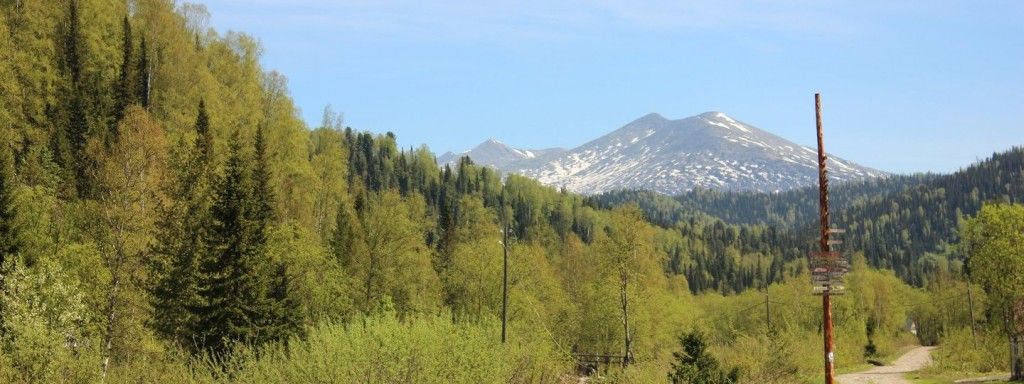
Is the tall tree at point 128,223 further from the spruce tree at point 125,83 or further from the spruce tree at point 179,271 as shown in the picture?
the spruce tree at point 125,83

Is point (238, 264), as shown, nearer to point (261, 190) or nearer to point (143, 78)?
point (261, 190)

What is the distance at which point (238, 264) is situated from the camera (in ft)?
141

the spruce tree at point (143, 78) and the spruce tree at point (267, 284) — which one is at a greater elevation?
the spruce tree at point (143, 78)

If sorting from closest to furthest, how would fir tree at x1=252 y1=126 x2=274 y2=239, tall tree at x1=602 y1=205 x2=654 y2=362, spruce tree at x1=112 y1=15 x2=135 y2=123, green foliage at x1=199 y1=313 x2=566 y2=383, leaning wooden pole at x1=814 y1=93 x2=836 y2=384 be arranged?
leaning wooden pole at x1=814 y1=93 x2=836 y2=384 → green foliage at x1=199 y1=313 x2=566 y2=383 → fir tree at x1=252 y1=126 x2=274 y2=239 → tall tree at x1=602 y1=205 x2=654 y2=362 → spruce tree at x1=112 y1=15 x2=135 y2=123

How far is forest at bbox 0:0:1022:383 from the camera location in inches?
1064

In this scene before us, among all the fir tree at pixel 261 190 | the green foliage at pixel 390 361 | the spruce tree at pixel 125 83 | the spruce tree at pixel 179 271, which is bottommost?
the green foliage at pixel 390 361

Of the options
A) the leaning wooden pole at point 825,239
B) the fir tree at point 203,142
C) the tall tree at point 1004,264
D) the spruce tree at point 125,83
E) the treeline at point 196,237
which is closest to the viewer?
the leaning wooden pole at point 825,239

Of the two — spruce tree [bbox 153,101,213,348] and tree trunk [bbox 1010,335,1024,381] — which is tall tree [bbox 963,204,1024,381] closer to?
tree trunk [bbox 1010,335,1024,381]

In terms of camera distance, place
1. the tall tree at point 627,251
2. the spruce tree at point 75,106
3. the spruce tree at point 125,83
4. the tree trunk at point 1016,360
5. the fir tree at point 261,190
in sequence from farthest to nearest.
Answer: the spruce tree at point 125,83 < the spruce tree at point 75,106 < the tall tree at point 627,251 < the tree trunk at point 1016,360 < the fir tree at point 261,190

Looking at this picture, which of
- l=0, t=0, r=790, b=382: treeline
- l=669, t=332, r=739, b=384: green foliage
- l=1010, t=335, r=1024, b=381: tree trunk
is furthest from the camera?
l=1010, t=335, r=1024, b=381: tree trunk

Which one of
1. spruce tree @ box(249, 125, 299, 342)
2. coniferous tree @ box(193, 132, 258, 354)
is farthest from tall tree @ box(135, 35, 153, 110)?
coniferous tree @ box(193, 132, 258, 354)

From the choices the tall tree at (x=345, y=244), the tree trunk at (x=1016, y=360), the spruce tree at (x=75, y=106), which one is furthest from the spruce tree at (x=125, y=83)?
the tree trunk at (x=1016, y=360)

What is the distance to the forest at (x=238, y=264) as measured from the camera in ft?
88.7

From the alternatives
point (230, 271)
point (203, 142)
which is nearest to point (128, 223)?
point (230, 271)
